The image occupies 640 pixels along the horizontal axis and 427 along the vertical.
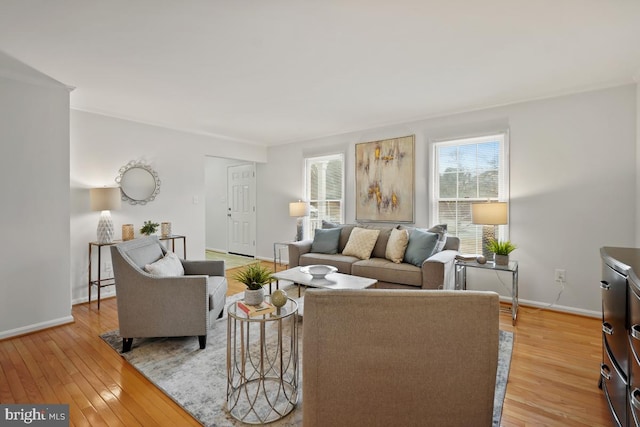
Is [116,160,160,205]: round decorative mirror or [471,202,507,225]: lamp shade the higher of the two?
[116,160,160,205]: round decorative mirror

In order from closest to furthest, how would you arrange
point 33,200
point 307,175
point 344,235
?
point 33,200
point 344,235
point 307,175

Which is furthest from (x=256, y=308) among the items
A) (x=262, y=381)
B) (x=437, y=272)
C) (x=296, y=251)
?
(x=296, y=251)

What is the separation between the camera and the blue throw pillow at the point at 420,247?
140 inches

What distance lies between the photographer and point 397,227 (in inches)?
165

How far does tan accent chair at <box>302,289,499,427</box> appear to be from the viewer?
1147 mm

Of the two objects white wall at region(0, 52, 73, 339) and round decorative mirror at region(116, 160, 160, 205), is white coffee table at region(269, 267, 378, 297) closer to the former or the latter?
white wall at region(0, 52, 73, 339)

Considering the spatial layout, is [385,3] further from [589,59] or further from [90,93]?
[90,93]

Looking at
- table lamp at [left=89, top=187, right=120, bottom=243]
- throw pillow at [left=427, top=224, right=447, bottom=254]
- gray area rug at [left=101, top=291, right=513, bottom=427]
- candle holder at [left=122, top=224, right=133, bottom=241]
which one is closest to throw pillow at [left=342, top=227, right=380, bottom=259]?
throw pillow at [left=427, top=224, right=447, bottom=254]

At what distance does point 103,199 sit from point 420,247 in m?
3.68

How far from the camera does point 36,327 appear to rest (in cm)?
293

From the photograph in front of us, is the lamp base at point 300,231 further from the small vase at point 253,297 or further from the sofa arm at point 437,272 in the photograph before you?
the small vase at point 253,297

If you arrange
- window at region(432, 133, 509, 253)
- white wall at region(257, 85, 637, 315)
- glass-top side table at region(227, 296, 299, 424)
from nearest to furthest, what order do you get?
glass-top side table at region(227, 296, 299, 424), white wall at region(257, 85, 637, 315), window at region(432, 133, 509, 253)

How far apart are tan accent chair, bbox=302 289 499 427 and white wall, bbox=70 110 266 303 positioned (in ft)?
12.5

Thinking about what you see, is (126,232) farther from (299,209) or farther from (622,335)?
(622,335)
